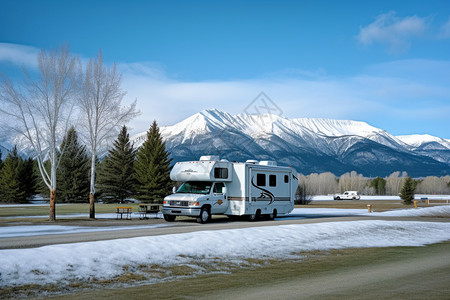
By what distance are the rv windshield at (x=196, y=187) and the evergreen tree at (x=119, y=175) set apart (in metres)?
34.8

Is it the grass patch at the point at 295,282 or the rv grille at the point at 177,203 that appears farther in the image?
the rv grille at the point at 177,203

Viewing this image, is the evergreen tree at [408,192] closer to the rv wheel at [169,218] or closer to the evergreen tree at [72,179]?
the evergreen tree at [72,179]

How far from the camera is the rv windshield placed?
25969 millimetres

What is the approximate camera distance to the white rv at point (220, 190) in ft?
83.1

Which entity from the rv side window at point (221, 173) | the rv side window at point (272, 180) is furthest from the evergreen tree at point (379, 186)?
the rv side window at point (221, 173)

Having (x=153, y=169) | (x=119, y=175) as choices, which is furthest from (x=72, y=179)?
(x=153, y=169)

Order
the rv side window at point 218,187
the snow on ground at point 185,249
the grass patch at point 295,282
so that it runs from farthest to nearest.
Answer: the rv side window at point 218,187
the snow on ground at point 185,249
the grass patch at point 295,282

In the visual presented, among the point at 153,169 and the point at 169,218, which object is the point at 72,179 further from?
the point at 169,218

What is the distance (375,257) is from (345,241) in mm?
3356

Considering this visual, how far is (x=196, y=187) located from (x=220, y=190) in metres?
1.35

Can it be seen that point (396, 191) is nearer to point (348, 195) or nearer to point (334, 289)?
point (348, 195)

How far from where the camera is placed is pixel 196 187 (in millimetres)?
26250

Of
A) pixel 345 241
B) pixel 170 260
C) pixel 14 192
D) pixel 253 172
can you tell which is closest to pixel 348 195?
pixel 14 192

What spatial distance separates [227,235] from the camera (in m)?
16.0
